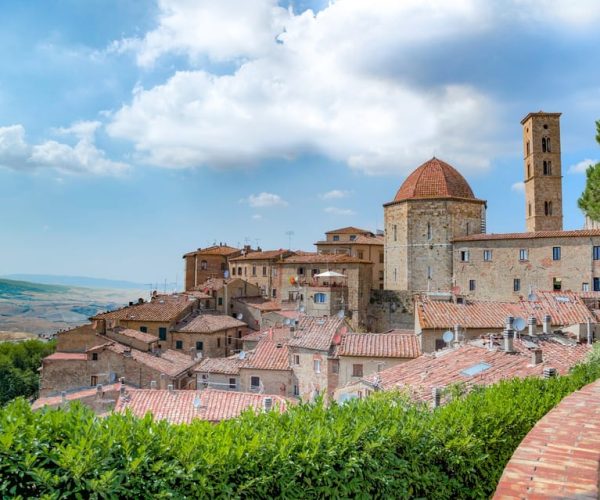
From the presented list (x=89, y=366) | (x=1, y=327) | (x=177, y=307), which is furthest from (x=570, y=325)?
(x=1, y=327)

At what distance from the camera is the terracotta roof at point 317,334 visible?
30.1m

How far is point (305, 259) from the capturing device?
56781 millimetres

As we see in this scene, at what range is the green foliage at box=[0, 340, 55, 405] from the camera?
51.4m

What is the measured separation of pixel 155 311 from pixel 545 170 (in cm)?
4451

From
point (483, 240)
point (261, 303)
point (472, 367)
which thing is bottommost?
point (261, 303)

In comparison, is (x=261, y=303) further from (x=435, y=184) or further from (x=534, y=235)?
(x=534, y=235)

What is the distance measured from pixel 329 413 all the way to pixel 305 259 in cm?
4994

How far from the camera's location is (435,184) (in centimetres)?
5206

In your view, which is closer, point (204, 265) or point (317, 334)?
point (317, 334)

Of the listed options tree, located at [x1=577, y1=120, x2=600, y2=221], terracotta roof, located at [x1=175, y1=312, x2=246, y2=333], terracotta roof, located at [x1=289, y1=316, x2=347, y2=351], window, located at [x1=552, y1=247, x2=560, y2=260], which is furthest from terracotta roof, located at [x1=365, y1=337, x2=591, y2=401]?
terracotta roof, located at [x1=175, y1=312, x2=246, y2=333]

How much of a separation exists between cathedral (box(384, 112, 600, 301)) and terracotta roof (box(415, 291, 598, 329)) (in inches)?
557

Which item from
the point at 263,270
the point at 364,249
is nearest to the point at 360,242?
the point at 364,249

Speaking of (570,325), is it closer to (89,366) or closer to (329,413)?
(329,413)

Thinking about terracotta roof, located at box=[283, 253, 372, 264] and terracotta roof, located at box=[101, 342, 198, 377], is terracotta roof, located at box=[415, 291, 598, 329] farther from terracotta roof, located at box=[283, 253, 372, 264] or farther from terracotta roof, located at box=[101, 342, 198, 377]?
terracotta roof, located at box=[283, 253, 372, 264]
